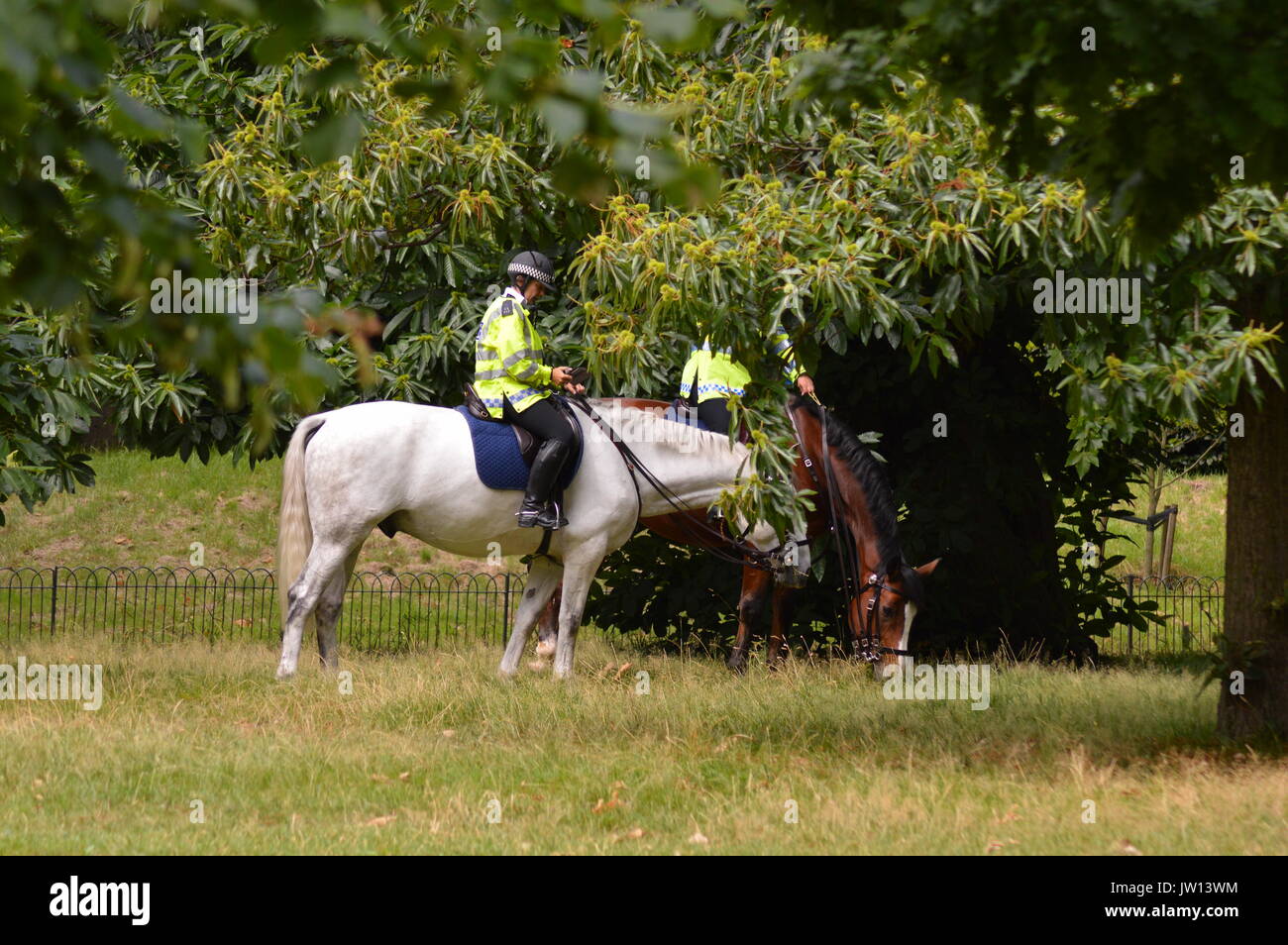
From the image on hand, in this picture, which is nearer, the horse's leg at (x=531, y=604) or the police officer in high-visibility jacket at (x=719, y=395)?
the horse's leg at (x=531, y=604)

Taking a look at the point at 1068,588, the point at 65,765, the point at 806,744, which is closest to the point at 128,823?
the point at 65,765

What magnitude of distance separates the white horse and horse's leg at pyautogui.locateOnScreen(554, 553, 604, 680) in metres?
0.01

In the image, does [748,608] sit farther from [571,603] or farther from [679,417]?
[571,603]

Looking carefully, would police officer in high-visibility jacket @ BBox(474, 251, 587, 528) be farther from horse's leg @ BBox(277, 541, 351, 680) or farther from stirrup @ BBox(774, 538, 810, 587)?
stirrup @ BBox(774, 538, 810, 587)

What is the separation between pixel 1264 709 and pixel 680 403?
5125 mm

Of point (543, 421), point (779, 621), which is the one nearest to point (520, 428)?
point (543, 421)

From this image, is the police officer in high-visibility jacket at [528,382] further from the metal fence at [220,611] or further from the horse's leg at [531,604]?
the metal fence at [220,611]

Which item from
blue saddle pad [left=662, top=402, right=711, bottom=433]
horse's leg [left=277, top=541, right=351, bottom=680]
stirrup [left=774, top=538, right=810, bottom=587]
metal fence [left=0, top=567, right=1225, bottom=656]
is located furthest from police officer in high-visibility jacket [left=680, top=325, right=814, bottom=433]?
metal fence [left=0, top=567, right=1225, bottom=656]

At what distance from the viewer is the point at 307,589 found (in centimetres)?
1109

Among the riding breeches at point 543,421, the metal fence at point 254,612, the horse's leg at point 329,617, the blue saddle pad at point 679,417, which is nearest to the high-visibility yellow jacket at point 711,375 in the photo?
the blue saddle pad at point 679,417

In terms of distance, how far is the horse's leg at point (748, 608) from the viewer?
12727 mm

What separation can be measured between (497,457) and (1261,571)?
5201 millimetres

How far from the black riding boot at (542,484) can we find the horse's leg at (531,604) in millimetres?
823

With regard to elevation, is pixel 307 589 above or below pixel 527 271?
below
